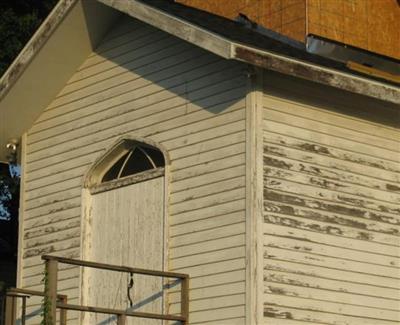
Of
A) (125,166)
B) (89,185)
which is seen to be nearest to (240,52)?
(125,166)

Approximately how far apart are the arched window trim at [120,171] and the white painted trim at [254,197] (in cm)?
164

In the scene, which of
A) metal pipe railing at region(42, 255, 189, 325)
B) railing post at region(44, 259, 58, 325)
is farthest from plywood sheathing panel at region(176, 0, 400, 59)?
railing post at region(44, 259, 58, 325)

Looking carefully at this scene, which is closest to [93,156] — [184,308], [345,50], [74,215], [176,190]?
[74,215]

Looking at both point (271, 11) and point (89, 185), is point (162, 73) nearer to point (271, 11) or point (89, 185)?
point (89, 185)

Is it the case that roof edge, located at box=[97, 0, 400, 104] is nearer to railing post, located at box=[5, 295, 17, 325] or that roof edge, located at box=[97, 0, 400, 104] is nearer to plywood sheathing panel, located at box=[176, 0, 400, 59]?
plywood sheathing panel, located at box=[176, 0, 400, 59]

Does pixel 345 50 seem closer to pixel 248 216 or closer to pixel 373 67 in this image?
pixel 373 67

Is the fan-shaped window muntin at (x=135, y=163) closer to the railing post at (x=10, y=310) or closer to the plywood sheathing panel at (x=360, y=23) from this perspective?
the railing post at (x=10, y=310)

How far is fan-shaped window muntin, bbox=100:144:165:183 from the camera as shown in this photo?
591 inches

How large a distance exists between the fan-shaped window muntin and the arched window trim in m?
0.02

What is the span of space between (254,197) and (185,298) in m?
1.49

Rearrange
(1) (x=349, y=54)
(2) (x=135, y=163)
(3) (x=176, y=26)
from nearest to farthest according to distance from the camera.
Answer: (3) (x=176, y=26), (2) (x=135, y=163), (1) (x=349, y=54)

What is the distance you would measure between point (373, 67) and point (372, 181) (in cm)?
335

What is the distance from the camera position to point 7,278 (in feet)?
84.8

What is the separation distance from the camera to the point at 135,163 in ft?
50.8
